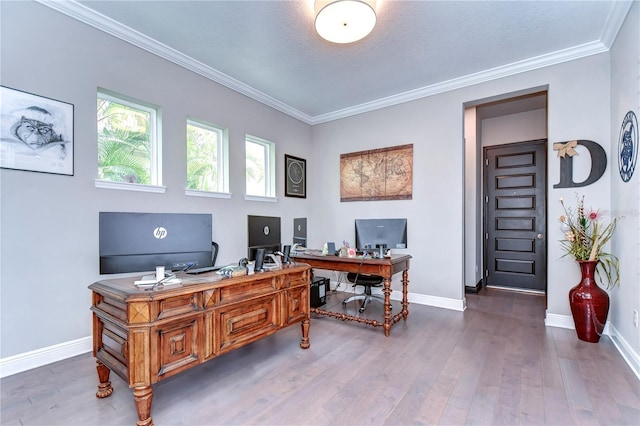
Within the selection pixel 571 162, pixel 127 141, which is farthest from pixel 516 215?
pixel 127 141

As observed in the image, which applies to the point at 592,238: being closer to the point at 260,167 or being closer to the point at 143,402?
the point at 143,402

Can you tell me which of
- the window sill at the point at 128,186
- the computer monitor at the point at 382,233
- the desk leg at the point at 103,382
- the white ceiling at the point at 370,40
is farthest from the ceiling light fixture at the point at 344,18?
the desk leg at the point at 103,382

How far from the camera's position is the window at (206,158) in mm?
3383

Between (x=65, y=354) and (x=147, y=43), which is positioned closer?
(x=65, y=354)

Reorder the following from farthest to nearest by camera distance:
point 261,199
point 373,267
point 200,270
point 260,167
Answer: point 260,167 → point 261,199 → point 373,267 → point 200,270

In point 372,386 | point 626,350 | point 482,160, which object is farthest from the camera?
point 482,160

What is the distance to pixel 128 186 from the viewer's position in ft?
8.94

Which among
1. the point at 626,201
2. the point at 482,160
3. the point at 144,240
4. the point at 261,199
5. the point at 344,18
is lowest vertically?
the point at 144,240

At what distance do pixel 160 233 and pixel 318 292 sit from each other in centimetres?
235

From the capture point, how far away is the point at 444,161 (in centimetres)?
383

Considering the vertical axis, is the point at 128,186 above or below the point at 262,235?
above

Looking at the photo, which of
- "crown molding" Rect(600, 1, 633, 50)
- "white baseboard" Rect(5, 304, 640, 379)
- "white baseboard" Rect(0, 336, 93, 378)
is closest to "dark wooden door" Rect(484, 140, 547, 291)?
"white baseboard" Rect(5, 304, 640, 379)

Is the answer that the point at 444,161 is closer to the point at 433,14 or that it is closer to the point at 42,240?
the point at 433,14

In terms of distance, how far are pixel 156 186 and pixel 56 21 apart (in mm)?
1467
